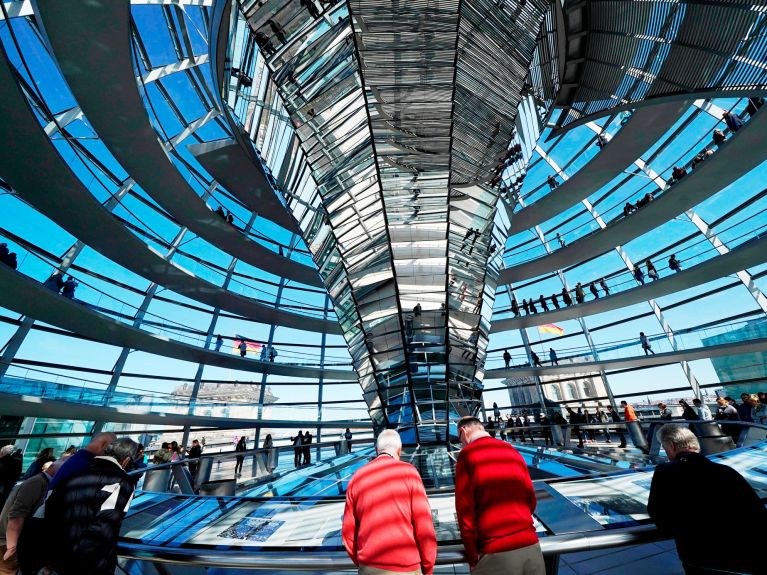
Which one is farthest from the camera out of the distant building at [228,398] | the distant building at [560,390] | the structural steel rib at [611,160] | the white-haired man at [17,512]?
the distant building at [560,390]

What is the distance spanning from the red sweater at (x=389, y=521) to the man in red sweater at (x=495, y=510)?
23 cm

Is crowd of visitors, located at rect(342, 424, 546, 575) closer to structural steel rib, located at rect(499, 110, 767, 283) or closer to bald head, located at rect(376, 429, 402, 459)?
bald head, located at rect(376, 429, 402, 459)

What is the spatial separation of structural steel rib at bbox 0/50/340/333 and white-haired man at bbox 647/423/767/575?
11.7m

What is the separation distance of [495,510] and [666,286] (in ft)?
69.1

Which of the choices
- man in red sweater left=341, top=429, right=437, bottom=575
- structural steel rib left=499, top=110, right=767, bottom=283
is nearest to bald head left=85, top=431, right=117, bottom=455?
man in red sweater left=341, top=429, right=437, bottom=575

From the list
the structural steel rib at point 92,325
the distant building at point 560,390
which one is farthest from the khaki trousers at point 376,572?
the distant building at point 560,390

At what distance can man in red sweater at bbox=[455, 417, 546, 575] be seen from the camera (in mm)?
2010

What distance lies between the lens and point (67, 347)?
1789cm

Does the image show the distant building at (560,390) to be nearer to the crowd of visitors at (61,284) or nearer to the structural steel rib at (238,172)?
the structural steel rib at (238,172)

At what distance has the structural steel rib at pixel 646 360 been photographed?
52.7 feet

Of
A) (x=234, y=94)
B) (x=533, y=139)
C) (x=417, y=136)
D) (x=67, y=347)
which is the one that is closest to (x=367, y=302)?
(x=417, y=136)

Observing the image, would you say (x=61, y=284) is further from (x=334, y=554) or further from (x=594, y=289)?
(x=594, y=289)

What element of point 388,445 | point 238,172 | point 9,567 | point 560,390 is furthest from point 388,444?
point 560,390

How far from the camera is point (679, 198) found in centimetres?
1619
